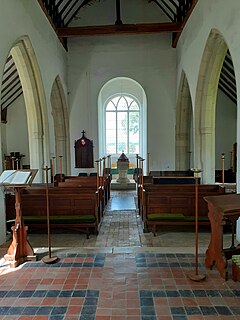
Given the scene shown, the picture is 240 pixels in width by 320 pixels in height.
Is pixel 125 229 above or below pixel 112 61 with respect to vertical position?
below

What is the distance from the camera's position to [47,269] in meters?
3.60

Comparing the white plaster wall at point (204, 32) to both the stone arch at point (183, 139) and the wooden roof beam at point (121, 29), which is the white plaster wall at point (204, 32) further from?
the stone arch at point (183, 139)

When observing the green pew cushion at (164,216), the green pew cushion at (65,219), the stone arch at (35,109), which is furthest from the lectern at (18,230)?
the stone arch at (35,109)

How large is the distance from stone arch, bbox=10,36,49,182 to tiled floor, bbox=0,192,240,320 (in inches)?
147

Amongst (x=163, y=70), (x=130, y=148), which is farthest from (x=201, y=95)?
(x=130, y=148)

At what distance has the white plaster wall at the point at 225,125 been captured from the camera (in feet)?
37.7

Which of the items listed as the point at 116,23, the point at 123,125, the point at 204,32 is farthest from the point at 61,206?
the point at 123,125

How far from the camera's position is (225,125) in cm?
1158

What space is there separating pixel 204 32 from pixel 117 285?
19.4 ft

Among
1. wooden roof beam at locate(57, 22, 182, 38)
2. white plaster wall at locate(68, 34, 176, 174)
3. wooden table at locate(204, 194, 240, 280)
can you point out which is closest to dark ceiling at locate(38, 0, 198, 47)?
wooden roof beam at locate(57, 22, 182, 38)

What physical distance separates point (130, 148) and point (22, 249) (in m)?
10.8

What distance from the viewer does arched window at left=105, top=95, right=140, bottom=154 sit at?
14219 mm

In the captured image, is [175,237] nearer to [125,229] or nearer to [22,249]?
[125,229]

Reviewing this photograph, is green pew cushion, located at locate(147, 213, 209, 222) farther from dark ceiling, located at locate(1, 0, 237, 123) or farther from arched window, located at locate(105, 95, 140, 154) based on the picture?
arched window, located at locate(105, 95, 140, 154)
